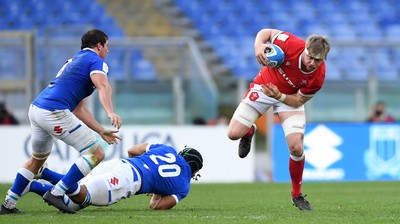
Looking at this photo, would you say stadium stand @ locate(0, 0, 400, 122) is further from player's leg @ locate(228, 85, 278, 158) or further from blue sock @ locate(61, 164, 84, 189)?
blue sock @ locate(61, 164, 84, 189)

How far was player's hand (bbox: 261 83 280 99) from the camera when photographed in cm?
1020

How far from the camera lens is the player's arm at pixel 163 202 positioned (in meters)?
9.71

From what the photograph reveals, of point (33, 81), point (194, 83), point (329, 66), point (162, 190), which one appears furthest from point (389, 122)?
point (162, 190)

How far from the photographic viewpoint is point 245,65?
23391 millimetres

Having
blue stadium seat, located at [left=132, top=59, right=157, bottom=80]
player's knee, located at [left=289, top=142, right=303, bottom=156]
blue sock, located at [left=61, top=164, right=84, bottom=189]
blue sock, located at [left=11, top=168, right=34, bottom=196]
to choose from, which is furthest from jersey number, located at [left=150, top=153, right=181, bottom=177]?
blue stadium seat, located at [left=132, top=59, right=157, bottom=80]

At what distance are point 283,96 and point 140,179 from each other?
2030mm

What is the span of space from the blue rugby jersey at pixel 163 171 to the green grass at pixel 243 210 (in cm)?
25

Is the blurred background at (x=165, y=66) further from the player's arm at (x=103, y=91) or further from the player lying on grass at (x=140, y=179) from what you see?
the player's arm at (x=103, y=91)

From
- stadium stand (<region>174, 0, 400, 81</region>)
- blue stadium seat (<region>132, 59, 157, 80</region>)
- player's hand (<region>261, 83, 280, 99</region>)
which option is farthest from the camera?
stadium stand (<region>174, 0, 400, 81</region>)

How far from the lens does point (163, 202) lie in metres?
9.77

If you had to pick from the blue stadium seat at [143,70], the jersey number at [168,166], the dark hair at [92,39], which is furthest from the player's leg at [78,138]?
the blue stadium seat at [143,70]

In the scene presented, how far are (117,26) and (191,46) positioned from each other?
499 centimetres

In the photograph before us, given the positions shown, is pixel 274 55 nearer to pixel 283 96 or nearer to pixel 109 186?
pixel 283 96

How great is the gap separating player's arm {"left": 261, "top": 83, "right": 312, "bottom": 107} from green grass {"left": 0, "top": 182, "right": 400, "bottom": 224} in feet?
3.91
